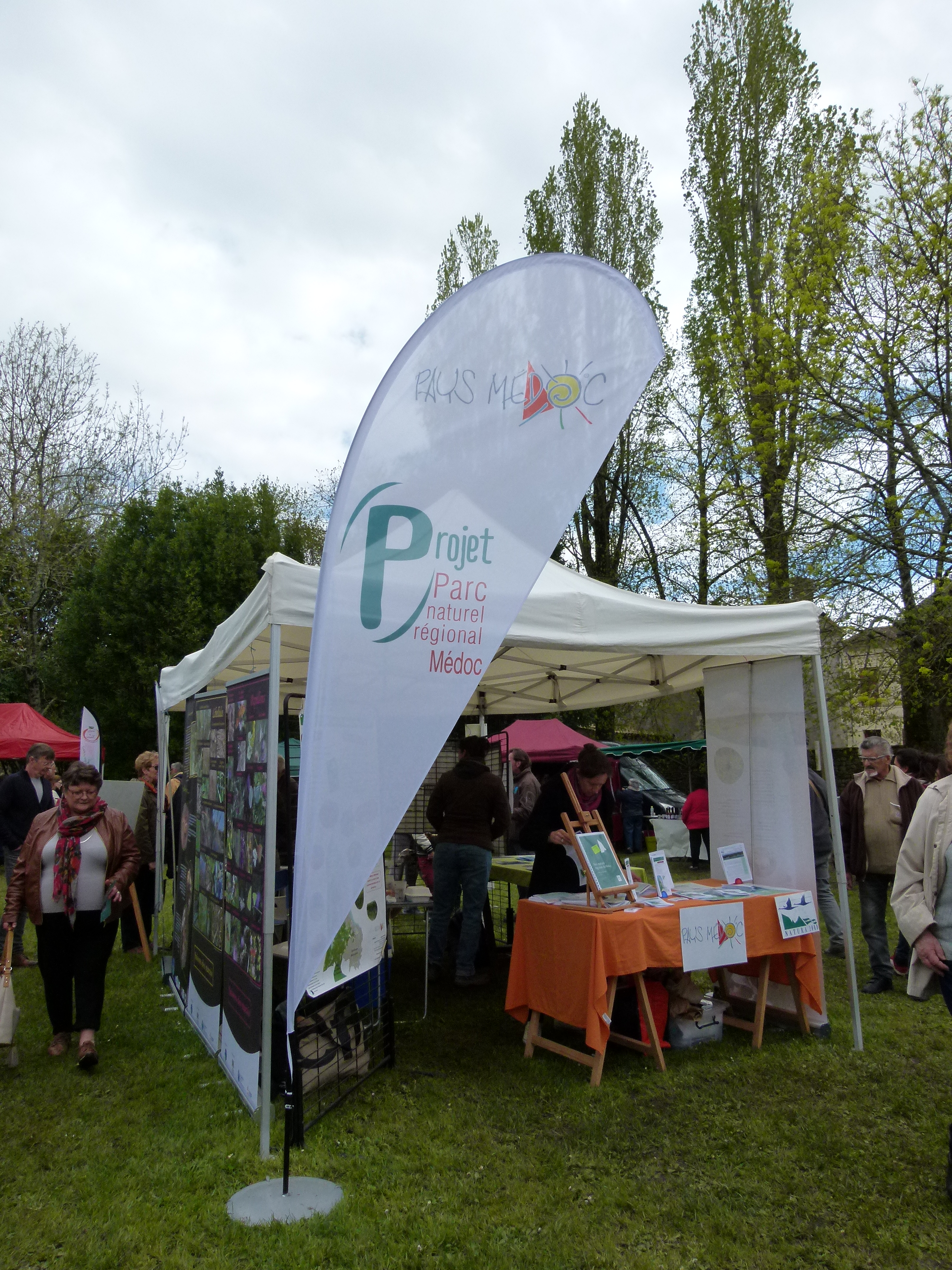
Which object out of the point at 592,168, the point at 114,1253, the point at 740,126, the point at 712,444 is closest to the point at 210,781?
the point at 114,1253

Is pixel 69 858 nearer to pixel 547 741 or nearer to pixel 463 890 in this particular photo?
pixel 463 890

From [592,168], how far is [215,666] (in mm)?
19705

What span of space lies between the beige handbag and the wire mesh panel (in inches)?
58.7

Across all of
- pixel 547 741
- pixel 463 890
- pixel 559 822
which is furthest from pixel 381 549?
pixel 547 741

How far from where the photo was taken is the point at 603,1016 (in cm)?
402

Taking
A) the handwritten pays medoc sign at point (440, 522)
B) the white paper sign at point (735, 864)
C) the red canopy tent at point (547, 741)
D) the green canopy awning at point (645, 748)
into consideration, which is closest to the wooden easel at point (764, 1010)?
the white paper sign at point (735, 864)

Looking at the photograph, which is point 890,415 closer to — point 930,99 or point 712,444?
point 930,99

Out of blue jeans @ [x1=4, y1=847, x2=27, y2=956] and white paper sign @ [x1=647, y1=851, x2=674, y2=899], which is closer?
blue jeans @ [x1=4, y1=847, x2=27, y2=956]

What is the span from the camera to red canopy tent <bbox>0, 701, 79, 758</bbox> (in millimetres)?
13453

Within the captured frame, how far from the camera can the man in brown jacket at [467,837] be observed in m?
5.55

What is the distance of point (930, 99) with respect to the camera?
10773mm

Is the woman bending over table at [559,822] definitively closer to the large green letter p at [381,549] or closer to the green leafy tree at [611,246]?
the large green letter p at [381,549]

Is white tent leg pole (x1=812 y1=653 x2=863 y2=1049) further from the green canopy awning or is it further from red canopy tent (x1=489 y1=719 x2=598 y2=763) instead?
the green canopy awning

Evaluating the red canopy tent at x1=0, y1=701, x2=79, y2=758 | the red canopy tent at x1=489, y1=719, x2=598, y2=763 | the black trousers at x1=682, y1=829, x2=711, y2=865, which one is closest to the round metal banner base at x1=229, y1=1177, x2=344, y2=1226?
the black trousers at x1=682, y1=829, x2=711, y2=865
